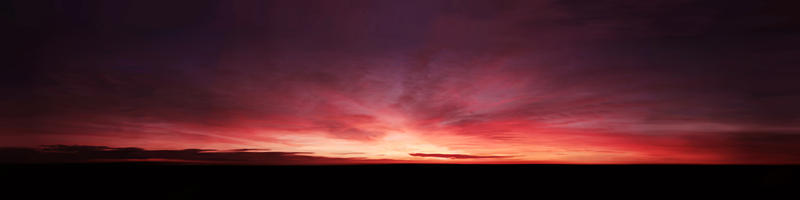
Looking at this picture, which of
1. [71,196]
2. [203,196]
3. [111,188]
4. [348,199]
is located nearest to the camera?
[203,196]

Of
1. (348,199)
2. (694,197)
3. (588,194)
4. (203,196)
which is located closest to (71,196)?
(203,196)

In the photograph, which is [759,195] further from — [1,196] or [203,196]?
[1,196]

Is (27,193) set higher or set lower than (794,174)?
lower

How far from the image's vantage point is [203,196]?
1647cm

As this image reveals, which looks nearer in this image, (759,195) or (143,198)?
(759,195)

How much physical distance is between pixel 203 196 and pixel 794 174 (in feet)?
88.7

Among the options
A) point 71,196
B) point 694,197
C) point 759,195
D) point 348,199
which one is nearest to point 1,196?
point 71,196

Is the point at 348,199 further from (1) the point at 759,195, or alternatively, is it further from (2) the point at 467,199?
(1) the point at 759,195

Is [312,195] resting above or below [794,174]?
below

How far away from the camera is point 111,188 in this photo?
23438 millimetres

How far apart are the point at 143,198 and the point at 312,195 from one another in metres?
7.59

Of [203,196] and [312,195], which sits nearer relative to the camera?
[203,196]

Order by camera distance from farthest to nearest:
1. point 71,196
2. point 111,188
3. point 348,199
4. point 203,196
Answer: point 111,188, point 71,196, point 348,199, point 203,196

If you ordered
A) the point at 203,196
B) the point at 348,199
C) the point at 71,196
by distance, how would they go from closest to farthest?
the point at 203,196
the point at 348,199
the point at 71,196
